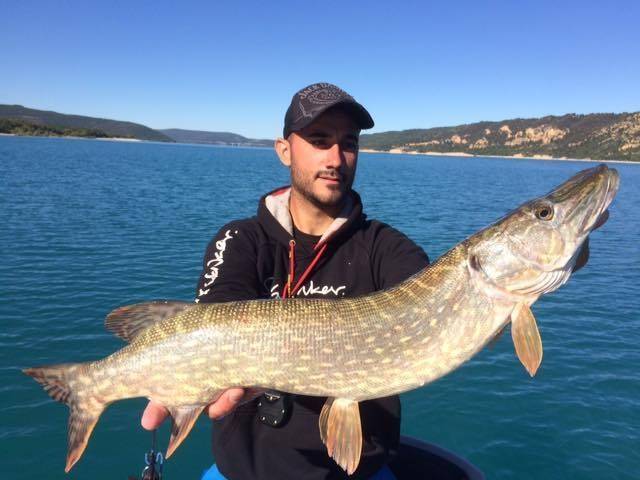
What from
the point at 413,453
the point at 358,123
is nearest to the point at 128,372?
the point at 358,123

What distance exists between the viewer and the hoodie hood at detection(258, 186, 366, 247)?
10.8 ft

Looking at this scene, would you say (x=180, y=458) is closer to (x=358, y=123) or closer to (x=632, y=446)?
(x=358, y=123)

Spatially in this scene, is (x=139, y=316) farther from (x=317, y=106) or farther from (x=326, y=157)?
(x=317, y=106)

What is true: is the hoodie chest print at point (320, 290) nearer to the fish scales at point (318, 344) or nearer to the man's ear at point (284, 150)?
the fish scales at point (318, 344)

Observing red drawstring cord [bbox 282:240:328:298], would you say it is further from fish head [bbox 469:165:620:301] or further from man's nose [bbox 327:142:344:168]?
fish head [bbox 469:165:620:301]

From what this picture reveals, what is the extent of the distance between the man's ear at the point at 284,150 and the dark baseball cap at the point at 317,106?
179 millimetres

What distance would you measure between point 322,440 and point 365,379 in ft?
1.45

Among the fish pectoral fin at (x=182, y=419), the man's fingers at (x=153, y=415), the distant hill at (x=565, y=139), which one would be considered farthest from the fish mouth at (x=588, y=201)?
the distant hill at (x=565, y=139)

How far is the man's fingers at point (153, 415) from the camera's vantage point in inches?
110

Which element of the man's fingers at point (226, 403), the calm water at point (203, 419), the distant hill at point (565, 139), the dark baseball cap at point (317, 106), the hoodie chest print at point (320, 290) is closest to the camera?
the man's fingers at point (226, 403)

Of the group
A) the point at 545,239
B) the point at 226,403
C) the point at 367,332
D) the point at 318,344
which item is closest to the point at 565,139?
the point at 545,239

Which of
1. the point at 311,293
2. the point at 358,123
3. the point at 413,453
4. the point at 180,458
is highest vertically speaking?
the point at 358,123

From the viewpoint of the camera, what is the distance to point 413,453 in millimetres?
4301

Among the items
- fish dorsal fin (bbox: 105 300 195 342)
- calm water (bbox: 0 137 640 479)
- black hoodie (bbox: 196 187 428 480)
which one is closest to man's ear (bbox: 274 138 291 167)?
black hoodie (bbox: 196 187 428 480)
